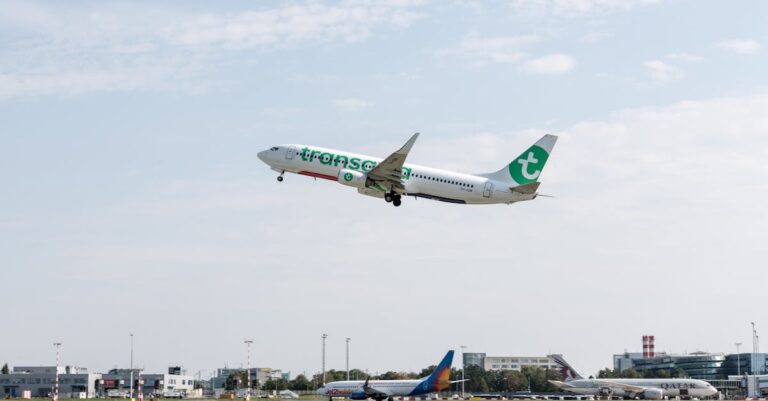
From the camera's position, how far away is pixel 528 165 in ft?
426

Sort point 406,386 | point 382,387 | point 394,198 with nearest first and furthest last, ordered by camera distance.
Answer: point 394,198
point 382,387
point 406,386

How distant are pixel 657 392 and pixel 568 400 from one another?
1594 centimetres

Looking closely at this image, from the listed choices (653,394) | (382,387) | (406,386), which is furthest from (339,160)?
(653,394)

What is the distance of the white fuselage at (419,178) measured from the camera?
404 ft

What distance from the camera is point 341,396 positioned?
166m

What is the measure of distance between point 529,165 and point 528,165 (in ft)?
0.60

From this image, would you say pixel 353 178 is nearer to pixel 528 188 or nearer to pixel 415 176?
pixel 415 176

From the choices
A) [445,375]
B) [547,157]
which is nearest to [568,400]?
[445,375]

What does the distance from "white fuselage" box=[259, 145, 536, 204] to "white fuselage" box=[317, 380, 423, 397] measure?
3816cm

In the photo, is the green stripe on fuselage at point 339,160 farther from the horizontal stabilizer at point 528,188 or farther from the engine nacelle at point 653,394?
the engine nacelle at point 653,394

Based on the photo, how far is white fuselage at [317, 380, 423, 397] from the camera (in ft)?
509

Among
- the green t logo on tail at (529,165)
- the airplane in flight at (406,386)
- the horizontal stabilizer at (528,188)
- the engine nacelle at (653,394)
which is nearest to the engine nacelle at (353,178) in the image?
the green t logo on tail at (529,165)

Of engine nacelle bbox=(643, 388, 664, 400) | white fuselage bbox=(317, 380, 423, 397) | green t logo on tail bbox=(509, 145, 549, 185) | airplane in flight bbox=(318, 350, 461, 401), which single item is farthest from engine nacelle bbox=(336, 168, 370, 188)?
engine nacelle bbox=(643, 388, 664, 400)

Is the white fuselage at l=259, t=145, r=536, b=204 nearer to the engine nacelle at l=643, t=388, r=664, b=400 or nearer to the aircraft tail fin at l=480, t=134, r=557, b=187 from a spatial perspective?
the aircraft tail fin at l=480, t=134, r=557, b=187
